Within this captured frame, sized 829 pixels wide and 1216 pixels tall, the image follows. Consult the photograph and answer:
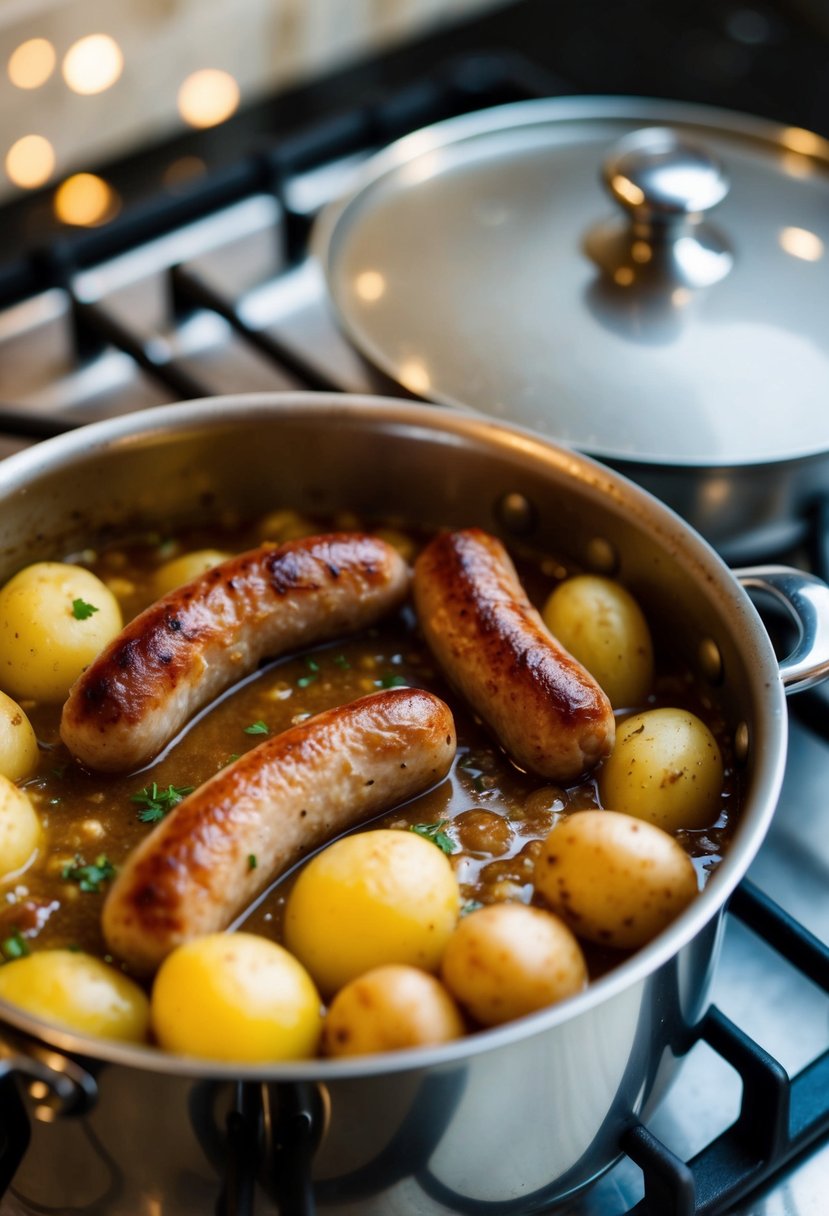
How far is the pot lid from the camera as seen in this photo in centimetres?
161

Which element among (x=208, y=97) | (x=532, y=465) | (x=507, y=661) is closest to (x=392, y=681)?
(x=507, y=661)

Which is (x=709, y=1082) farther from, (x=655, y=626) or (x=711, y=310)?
(x=711, y=310)

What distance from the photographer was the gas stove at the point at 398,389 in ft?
4.00

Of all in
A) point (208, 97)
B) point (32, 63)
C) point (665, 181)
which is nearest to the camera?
point (665, 181)

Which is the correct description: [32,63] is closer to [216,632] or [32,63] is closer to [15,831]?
[216,632]

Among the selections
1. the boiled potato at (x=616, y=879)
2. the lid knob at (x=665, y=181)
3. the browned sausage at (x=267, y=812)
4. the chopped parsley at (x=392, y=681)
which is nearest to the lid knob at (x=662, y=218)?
the lid knob at (x=665, y=181)

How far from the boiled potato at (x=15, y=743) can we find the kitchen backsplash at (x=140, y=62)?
4.24 ft

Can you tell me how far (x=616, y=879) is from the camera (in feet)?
3.69

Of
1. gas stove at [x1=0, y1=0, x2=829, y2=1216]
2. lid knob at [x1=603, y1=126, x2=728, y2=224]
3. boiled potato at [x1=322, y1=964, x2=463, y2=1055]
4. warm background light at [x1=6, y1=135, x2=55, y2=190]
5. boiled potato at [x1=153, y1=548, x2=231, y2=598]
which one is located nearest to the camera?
boiled potato at [x1=322, y1=964, x2=463, y2=1055]

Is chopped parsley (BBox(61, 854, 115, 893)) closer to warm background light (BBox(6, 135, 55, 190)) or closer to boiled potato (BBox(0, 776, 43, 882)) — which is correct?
boiled potato (BBox(0, 776, 43, 882))

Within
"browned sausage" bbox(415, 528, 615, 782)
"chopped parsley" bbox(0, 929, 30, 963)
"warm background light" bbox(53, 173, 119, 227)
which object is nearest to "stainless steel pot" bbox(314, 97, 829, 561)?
"browned sausage" bbox(415, 528, 615, 782)

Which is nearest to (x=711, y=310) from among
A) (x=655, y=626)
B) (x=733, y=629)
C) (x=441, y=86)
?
(x=655, y=626)

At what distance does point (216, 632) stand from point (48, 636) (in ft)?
0.61

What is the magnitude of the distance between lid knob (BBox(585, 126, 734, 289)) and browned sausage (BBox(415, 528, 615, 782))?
0.52 meters
